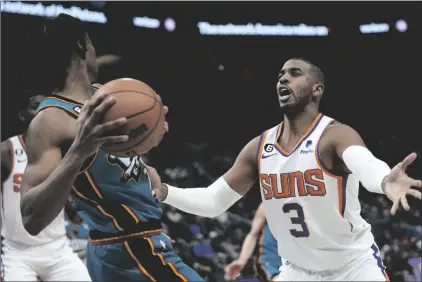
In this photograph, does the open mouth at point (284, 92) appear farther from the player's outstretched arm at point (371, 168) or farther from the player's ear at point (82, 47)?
the player's ear at point (82, 47)

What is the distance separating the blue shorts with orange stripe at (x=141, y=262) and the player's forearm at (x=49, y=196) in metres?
0.87

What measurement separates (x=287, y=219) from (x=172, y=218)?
9.24m

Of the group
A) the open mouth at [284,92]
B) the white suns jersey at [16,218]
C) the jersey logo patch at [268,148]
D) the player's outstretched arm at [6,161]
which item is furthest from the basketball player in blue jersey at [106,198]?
the player's outstretched arm at [6,161]

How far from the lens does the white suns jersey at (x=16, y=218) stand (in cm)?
523

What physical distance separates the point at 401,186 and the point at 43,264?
322 centimetres

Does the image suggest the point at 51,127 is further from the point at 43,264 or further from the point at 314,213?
the point at 43,264

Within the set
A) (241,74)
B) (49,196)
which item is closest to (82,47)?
(49,196)

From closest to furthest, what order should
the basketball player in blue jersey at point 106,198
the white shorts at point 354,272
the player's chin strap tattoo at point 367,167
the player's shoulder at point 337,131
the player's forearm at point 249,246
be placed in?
the player's chin strap tattoo at point 367,167, the basketball player in blue jersey at point 106,198, the white shorts at point 354,272, the player's shoulder at point 337,131, the player's forearm at point 249,246

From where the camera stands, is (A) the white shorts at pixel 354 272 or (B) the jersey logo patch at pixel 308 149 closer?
(A) the white shorts at pixel 354 272

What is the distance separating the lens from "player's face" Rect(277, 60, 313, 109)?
420cm

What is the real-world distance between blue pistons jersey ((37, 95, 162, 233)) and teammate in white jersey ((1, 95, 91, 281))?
5.57ft

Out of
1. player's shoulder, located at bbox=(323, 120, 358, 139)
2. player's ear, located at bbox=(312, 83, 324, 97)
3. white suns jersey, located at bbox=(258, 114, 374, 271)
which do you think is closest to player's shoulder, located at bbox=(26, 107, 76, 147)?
white suns jersey, located at bbox=(258, 114, 374, 271)

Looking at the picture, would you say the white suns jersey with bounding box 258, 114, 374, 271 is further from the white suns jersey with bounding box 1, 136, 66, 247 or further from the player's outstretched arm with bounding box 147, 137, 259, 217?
the white suns jersey with bounding box 1, 136, 66, 247

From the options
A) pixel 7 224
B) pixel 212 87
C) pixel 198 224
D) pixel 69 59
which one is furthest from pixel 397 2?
pixel 69 59
